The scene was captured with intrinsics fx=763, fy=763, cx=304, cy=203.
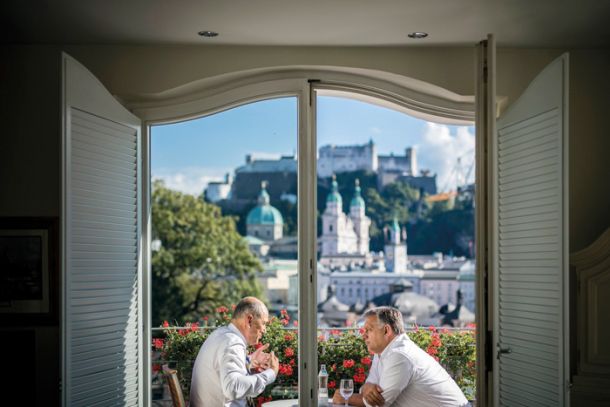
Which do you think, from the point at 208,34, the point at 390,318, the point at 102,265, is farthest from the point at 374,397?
the point at 208,34

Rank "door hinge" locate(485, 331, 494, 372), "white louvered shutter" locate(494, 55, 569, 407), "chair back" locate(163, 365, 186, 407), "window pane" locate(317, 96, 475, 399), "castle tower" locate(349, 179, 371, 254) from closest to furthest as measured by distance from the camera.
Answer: "door hinge" locate(485, 331, 494, 372) < "white louvered shutter" locate(494, 55, 569, 407) < "chair back" locate(163, 365, 186, 407) < "window pane" locate(317, 96, 475, 399) < "castle tower" locate(349, 179, 371, 254)

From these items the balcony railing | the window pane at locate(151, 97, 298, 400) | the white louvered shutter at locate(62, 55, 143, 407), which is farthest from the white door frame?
the window pane at locate(151, 97, 298, 400)

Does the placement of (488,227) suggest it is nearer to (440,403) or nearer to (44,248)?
(440,403)

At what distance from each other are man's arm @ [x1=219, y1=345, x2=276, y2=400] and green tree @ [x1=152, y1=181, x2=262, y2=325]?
13529 mm

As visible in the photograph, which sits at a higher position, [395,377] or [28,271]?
[28,271]

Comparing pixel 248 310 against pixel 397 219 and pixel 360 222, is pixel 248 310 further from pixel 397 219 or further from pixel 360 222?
pixel 360 222

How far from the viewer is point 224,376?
4145 mm

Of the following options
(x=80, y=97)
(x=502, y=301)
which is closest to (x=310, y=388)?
(x=502, y=301)

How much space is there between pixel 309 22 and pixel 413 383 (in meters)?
2.07

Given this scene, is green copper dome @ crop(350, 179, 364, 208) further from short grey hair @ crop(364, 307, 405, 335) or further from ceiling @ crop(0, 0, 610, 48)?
ceiling @ crop(0, 0, 610, 48)

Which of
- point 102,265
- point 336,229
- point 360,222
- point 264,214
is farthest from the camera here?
point 360,222

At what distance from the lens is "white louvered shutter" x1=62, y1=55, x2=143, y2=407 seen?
3686 mm

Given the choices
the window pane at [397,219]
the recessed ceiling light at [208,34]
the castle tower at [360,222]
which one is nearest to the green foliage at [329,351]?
the recessed ceiling light at [208,34]

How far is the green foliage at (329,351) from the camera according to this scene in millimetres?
5641
